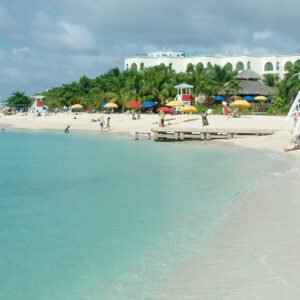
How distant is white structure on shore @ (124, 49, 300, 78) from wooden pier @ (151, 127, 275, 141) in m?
41.1

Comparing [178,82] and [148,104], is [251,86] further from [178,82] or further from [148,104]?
[148,104]

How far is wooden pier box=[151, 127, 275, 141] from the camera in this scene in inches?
1345

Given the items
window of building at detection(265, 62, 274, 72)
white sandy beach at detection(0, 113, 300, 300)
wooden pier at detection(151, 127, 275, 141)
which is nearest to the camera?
white sandy beach at detection(0, 113, 300, 300)

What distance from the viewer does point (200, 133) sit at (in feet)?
118

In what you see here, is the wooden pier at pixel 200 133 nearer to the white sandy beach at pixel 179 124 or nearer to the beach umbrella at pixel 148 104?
the white sandy beach at pixel 179 124

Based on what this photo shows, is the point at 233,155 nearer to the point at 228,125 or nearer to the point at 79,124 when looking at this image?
the point at 228,125

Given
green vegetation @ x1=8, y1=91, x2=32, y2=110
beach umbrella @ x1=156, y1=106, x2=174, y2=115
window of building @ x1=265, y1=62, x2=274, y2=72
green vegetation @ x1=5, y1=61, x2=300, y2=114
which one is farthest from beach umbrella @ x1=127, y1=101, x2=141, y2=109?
green vegetation @ x1=8, y1=91, x2=32, y2=110

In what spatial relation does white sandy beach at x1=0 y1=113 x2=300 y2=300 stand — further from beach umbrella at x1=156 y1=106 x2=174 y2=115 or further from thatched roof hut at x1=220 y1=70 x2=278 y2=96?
thatched roof hut at x1=220 y1=70 x2=278 y2=96

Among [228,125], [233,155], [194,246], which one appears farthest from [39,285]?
[228,125]

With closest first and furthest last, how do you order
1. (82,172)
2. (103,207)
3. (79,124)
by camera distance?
1. (103,207)
2. (82,172)
3. (79,124)

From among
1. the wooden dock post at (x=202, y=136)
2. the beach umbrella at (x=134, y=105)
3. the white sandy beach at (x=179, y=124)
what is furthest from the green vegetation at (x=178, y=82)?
the wooden dock post at (x=202, y=136)

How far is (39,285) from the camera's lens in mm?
7684

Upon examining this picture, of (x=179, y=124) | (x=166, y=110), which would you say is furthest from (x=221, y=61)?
(x=179, y=124)

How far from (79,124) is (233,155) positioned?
33093mm
